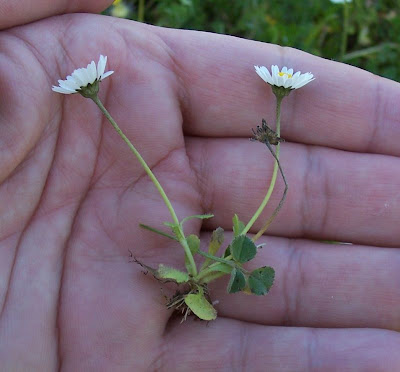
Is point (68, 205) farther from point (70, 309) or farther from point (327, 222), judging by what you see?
point (327, 222)

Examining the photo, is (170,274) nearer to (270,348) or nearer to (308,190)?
(270,348)

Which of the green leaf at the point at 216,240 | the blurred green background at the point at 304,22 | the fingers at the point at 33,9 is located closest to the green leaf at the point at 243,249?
the green leaf at the point at 216,240

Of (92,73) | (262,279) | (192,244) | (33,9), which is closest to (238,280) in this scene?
(262,279)

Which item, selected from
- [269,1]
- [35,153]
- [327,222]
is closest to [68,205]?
[35,153]

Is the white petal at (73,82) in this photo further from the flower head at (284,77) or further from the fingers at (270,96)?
the flower head at (284,77)

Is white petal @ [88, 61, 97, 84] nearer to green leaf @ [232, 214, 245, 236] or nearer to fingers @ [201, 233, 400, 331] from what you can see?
green leaf @ [232, 214, 245, 236]
